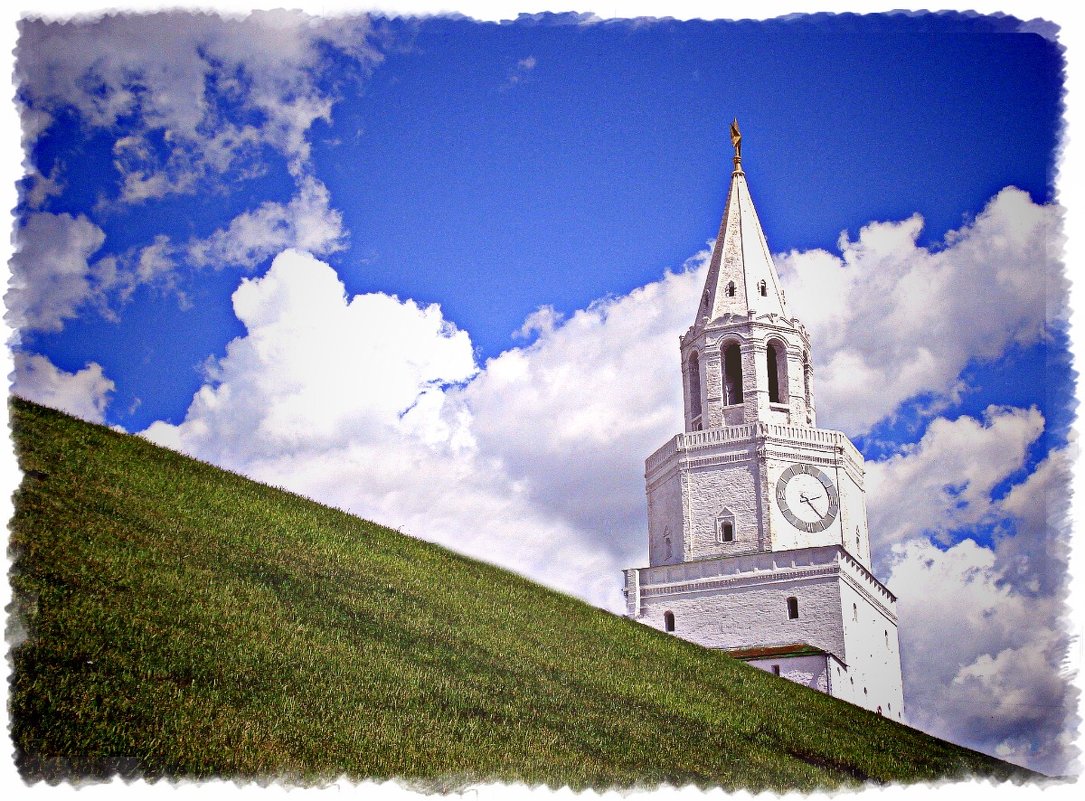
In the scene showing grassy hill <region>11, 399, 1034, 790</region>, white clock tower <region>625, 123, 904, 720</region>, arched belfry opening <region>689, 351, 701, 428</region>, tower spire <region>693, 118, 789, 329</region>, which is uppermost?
tower spire <region>693, 118, 789, 329</region>

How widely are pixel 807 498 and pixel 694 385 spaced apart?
22.0 ft

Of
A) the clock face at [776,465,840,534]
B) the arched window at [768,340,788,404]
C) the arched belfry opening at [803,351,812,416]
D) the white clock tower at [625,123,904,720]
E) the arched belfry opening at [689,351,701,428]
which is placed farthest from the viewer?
the arched belfry opening at [689,351,701,428]

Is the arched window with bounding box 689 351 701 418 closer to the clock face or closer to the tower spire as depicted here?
the tower spire

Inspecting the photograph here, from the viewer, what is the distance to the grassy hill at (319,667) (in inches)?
690

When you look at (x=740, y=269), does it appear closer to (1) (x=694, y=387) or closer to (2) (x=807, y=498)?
(1) (x=694, y=387)

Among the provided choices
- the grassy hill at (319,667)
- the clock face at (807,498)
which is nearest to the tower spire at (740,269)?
the clock face at (807,498)

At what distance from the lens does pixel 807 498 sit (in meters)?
50.8

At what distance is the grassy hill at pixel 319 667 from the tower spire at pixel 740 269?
22.8 metres

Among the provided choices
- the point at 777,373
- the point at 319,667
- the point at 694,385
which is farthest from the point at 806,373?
the point at 319,667

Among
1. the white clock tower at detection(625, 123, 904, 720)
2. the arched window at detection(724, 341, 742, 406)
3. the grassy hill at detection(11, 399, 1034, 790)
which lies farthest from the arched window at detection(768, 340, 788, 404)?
the grassy hill at detection(11, 399, 1034, 790)

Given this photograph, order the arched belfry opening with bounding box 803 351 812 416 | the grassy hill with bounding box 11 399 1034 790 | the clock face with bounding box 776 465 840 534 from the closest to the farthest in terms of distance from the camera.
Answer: the grassy hill with bounding box 11 399 1034 790 < the clock face with bounding box 776 465 840 534 < the arched belfry opening with bounding box 803 351 812 416

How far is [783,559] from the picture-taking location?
4919cm

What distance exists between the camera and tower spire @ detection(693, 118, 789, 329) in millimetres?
53438

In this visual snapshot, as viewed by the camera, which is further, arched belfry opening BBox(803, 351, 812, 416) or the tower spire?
the tower spire
